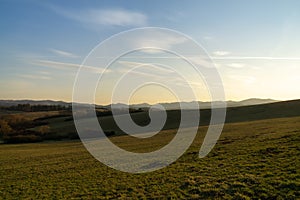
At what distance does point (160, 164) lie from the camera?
2606cm

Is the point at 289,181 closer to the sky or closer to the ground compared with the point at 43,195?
closer to the sky

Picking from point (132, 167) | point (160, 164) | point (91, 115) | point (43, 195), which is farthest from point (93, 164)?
point (91, 115)

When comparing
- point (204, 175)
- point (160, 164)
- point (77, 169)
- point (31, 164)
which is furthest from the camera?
point (31, 164)

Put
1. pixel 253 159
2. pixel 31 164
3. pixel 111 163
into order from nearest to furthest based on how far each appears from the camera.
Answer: pixel 253 159
pixel 111 163
pixel 31 164

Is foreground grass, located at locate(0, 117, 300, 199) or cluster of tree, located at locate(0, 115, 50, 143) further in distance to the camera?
cluster of tree, located at locate(0, 115, 50, 143)

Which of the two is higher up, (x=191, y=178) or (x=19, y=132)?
(x=191, y=178)

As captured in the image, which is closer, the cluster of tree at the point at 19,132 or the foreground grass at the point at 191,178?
the foreground grass at the point at 191,178

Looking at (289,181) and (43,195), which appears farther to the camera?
(43,195)

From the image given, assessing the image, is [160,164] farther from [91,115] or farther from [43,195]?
[91,115]

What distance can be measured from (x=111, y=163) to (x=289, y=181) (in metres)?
18.8

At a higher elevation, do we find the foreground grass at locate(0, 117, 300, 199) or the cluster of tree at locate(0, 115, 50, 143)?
the foreground grass at locate(0, 117, 300, 199)

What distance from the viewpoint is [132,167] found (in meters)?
26.3

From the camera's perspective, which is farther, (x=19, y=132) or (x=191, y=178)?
(x=19, y=132)

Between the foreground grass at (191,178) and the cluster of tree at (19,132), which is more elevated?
the foreground grass at (191,178)
